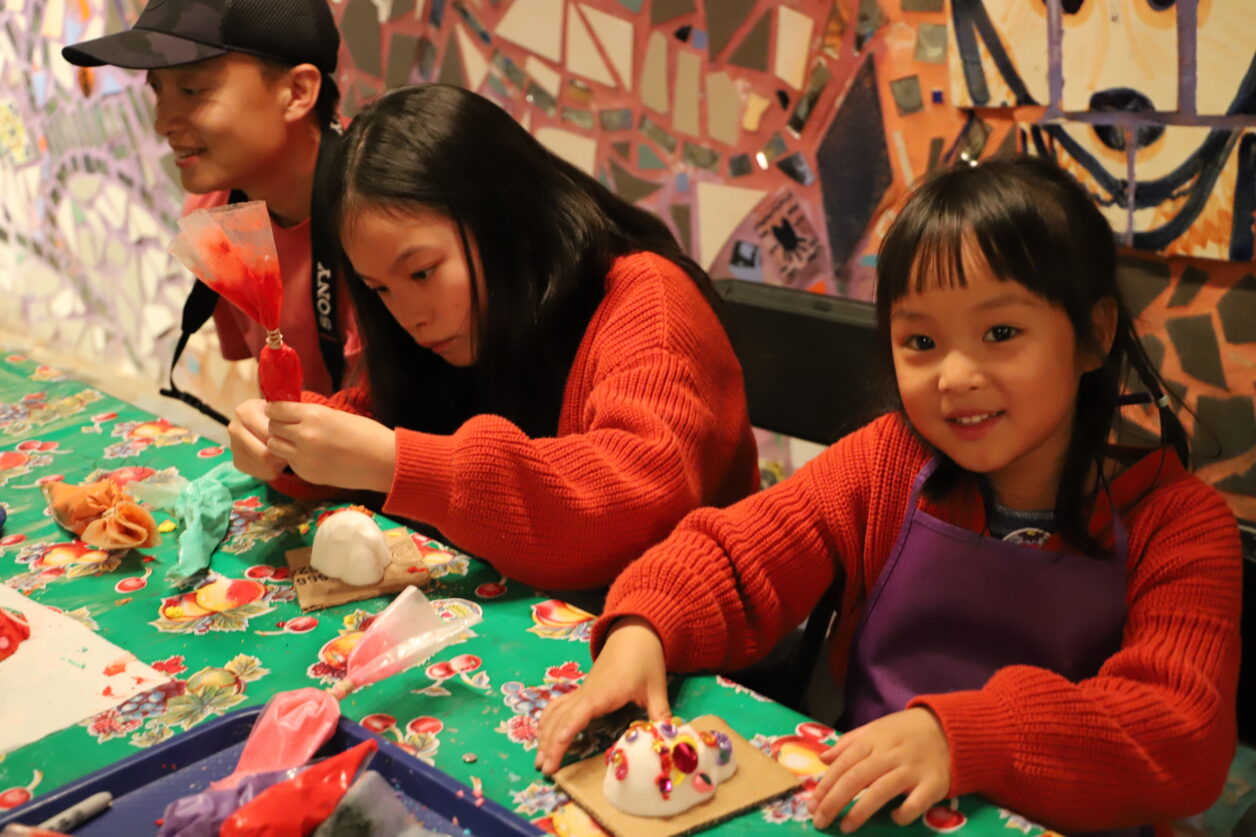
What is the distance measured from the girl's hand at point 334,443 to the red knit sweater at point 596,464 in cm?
3

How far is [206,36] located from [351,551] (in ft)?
2.99

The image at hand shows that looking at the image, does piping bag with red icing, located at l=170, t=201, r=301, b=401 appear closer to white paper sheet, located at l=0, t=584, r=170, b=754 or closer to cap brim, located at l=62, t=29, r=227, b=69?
white paper sheet, located at l=0, t=584, r=170, b=754

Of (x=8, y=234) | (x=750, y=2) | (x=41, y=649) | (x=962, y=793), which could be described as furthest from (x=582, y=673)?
(x=8, y=234)

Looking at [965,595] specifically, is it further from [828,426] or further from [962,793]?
[828,426]

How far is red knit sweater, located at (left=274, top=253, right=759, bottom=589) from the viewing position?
120 cm

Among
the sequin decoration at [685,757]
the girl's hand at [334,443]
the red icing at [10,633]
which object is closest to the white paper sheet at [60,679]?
the red icing at [10,633]

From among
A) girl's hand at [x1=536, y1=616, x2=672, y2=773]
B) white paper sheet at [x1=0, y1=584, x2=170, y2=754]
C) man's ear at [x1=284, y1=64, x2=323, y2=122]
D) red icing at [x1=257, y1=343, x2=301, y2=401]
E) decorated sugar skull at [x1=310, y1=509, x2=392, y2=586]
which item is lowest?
white paper sheet at [x1=0, y1=584, x2=170, y2=754]

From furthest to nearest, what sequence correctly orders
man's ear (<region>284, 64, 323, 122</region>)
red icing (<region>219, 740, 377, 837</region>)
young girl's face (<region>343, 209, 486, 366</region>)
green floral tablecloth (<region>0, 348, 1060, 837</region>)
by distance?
man's ear (<region>284, 64, 323, 122</region>) < young girl's face (<region>343, 209, 486, 366</region>) < green floral tablecloth (<region>0, 348, 1060, 837</region>) < red icing (<region>219, 740, 377, 837</region>)

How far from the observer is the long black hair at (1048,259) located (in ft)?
3.44

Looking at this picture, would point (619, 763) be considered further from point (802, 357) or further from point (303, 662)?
point (802, 357)

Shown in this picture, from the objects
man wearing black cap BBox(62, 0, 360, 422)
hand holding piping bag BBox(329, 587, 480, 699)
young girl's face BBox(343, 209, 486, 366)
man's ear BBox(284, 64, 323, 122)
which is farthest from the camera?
man's ear BBox(284, 64, 323, 122)

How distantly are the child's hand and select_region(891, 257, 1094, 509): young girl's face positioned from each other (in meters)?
0.30

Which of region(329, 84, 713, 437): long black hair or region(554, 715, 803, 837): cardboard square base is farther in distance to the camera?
region(329, 84, 713, 437): long black hair

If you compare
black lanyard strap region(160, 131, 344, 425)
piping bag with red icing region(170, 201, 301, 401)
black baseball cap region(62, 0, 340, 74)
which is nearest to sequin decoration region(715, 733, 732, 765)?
piping bag with red icing region(170, 201, 301, 401)
